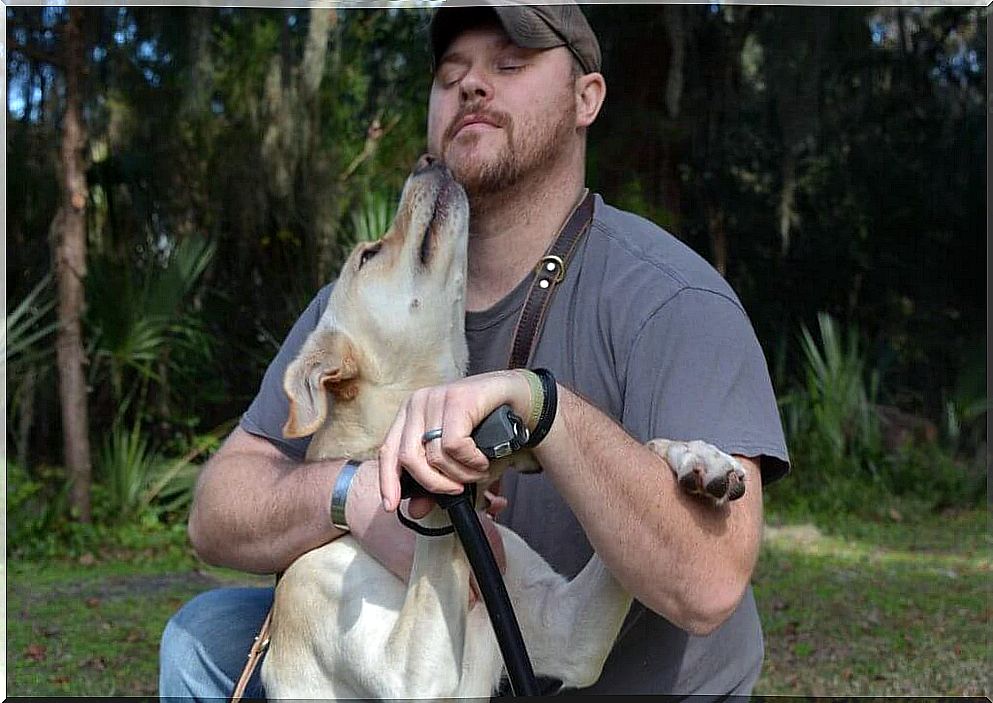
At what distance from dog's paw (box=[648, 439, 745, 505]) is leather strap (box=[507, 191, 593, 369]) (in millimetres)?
511

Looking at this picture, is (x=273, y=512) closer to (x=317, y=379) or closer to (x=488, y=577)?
(x=317, y=379)

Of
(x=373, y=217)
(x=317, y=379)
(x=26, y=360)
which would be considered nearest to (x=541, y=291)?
(x=317, y=379)

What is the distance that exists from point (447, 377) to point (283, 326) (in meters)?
6.97

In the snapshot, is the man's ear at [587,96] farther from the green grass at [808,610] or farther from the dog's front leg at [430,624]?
the green grass at [808,610]

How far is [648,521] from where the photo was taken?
6.43ft

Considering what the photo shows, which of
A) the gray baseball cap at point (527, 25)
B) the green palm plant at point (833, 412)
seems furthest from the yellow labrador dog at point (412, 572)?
the green palm plant at point (833, 412)

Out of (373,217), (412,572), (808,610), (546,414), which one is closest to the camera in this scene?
(546,414)

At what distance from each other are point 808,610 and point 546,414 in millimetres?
5076

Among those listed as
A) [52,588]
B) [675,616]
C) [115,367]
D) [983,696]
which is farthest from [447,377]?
[115,367]

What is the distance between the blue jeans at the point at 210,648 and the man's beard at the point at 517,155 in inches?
44.2

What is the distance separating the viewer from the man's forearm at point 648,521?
6.29 feet

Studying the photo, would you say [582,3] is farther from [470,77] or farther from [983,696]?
[470,77]

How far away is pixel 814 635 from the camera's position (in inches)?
239

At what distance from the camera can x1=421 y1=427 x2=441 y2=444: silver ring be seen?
5.78 ft
